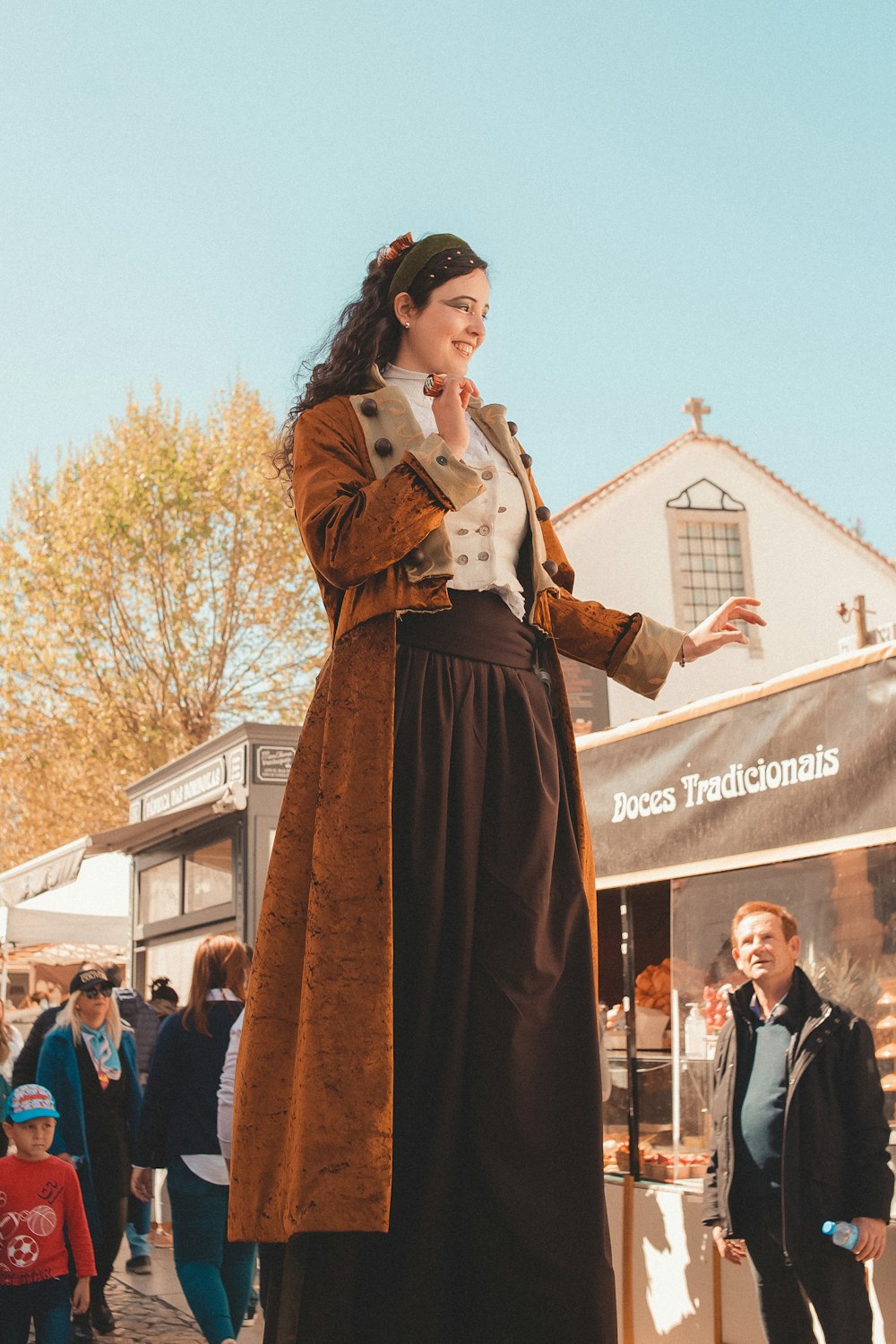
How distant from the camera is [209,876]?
1260 cm

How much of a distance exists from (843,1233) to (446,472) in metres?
3.12

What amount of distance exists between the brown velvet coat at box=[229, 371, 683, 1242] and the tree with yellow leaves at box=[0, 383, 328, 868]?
18507 mm

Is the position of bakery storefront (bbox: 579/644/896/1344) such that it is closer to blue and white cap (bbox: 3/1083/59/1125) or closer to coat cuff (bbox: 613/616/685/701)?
blue and white cap (bbox: 3/1083/59/1125)

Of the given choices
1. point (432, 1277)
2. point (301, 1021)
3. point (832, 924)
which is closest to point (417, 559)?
point (301, 1021)

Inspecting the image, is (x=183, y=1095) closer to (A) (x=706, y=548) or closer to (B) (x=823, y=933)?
(B) (x=823, y=933)

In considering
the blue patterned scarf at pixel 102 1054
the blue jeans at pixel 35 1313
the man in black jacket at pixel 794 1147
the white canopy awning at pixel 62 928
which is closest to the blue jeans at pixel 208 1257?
the blue jeans at pixel 35 1313

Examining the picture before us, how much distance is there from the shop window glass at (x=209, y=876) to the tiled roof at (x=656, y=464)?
10.9 m

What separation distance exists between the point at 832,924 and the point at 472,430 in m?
3.54

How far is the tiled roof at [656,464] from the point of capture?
2256 centimetres

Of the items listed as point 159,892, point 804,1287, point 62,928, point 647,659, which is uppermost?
point 159,892

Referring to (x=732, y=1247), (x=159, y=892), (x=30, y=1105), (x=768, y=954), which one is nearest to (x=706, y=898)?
(x=768, y=954)

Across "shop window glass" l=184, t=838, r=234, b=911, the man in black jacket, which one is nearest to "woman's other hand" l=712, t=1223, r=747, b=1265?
the man in black jacket

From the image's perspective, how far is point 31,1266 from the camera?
5.17m

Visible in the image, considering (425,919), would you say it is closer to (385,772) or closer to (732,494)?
(385,772)
